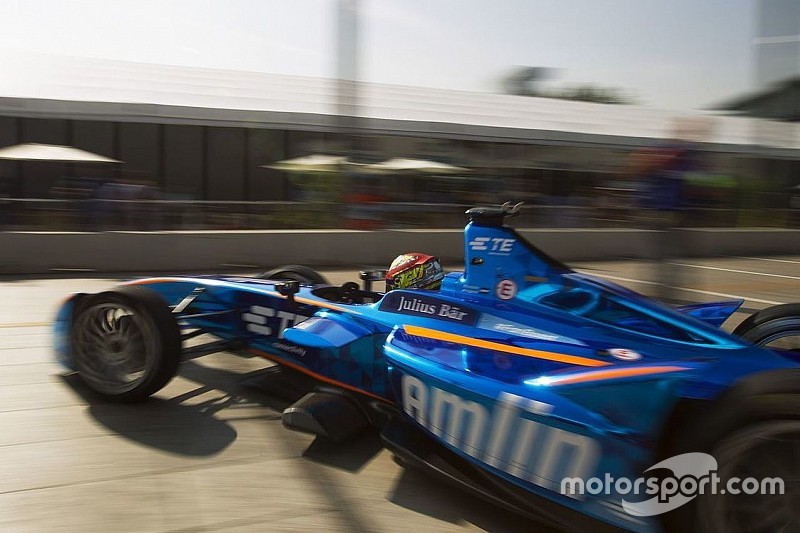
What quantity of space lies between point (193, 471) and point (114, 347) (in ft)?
4.43

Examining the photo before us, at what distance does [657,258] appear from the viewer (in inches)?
242

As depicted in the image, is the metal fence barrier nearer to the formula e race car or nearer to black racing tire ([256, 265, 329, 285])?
black racing tire ([256, 265, 329, 285])

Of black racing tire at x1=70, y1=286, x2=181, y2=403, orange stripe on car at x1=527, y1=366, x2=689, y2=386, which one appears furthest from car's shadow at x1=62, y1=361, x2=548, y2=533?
orange stripe on car at x1=527, y1=366, x2=689, y2=386

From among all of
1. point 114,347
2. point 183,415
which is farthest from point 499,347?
point 114,347

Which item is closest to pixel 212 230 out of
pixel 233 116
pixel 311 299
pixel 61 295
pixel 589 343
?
pixel 61 295

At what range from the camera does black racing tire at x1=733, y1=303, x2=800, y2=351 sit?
152 inches

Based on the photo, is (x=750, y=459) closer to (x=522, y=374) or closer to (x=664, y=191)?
(x=522, y=374)

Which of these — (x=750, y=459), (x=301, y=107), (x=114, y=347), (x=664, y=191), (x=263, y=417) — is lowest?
(x=263, y=417)

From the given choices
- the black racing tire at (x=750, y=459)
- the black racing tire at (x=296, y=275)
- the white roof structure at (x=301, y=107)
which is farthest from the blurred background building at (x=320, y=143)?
the black racing tire at (x=750, y=459)

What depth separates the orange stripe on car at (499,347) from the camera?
10.4ft

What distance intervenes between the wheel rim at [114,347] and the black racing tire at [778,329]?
3460mm

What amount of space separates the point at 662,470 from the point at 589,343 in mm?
920

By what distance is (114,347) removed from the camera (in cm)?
431

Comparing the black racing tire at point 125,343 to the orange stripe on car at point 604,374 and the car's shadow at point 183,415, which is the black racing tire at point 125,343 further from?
the orange stripe on car at point 604,374
